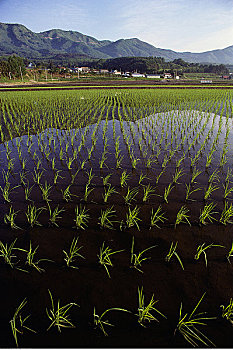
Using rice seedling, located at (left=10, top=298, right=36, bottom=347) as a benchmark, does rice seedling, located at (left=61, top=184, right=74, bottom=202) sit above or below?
above

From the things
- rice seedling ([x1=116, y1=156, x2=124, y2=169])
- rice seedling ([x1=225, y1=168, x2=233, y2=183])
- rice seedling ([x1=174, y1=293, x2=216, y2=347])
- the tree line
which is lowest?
rice seedling ([x1=174, y1=293, x2=216, y2=347])

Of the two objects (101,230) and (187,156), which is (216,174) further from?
(101,230)

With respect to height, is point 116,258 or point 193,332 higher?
point 116,258

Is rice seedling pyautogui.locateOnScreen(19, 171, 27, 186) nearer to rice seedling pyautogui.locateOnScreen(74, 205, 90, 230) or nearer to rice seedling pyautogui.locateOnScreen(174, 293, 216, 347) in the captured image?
rice seedling pyautogui.locateOnScreen(74, 205, 90, 230)

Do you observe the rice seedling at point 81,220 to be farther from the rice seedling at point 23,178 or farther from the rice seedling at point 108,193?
the rice seedling at point 23,178

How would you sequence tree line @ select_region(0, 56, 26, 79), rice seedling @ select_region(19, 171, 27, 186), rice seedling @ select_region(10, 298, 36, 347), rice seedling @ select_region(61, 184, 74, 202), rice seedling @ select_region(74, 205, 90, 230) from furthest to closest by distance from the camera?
tree line @ select_region(0, 56, 26, 79) → rice seedling @ select_region(19, 171, 27, 186) → rice seedling @ select_region(61, 184, 74, 202) → rice seedling @ select_region(74, 205, 90, 230) → rice seedling @ select_region(10, 298, 36, 347)

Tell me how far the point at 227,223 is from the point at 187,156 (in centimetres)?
309

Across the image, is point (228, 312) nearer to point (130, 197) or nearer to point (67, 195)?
point (130, 197)

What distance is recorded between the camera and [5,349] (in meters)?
1.74

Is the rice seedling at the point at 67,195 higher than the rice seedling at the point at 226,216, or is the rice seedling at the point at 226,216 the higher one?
the rice seedling at the point at 67,195

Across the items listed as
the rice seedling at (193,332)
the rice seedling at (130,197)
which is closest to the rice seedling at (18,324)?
the rice seedling at (193,332)

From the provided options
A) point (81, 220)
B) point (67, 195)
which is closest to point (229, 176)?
point (81, 220)

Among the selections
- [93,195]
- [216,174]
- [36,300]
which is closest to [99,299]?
[36,300]

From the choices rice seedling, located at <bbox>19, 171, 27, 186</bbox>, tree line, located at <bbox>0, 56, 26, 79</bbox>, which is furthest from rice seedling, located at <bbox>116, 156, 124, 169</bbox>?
tree line, located at <bbox>0, 56, 26, 79</bbox>
